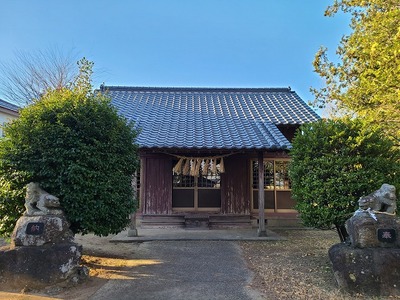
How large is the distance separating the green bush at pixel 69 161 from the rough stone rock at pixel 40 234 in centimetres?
38

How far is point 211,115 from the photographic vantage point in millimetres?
11531

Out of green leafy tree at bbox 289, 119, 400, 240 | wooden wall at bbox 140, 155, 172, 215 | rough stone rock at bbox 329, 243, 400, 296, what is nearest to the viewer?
rough stone rock at bbox 329, 243, 400, 296

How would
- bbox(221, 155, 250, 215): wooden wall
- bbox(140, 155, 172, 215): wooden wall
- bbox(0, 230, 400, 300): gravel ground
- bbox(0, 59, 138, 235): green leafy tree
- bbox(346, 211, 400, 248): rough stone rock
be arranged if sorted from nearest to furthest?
bbox(0, 230, 400, 300): gravel ground, bbox(346, 211, 400, 248): rough stone rock, bbox(0, 59, 138, 235): green leafy tree, bbox(140, 155, 172, 215): wooden wall, bbox(221, 155, 250, 215): wooden wall

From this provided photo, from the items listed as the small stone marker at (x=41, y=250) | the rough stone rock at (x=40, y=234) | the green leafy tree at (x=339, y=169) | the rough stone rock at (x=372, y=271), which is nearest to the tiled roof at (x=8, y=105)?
the small stone marker at (x=41, y=250)

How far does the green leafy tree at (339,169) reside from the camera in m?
5.35

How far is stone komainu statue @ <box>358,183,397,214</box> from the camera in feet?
15.4

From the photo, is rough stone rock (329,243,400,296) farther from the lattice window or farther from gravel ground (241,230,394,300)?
the lattice window

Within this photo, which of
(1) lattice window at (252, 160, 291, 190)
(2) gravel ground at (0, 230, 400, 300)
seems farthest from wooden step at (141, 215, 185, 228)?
(1) lattice window at (252, 160, 291, 190)

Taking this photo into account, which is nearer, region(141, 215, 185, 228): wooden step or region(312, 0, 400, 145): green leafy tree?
region(312, 0, 400, 145): green leafy tree

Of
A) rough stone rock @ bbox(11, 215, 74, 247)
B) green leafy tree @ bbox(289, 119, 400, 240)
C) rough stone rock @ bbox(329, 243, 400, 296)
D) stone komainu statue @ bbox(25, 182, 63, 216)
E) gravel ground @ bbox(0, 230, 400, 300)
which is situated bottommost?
gravel ground @ bbox(0, 230, 400, 300)

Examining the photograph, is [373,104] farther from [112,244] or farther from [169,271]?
[112,244]

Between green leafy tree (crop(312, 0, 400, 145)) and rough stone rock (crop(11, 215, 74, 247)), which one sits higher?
green leafy tree (crop(312, 0, 400, 145))

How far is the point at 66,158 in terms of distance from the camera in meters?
5.10

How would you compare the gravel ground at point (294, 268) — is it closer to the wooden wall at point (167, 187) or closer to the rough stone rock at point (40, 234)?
the wooden wall at point (167, 187)
